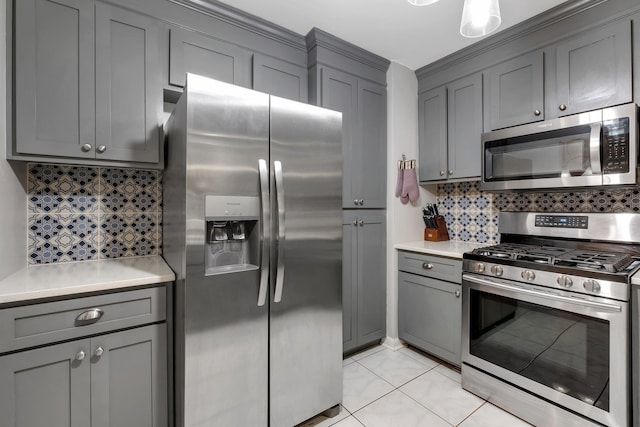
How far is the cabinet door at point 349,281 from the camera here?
7.50 feet

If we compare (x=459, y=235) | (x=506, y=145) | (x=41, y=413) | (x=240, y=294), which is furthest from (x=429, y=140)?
(x=41, y=413)

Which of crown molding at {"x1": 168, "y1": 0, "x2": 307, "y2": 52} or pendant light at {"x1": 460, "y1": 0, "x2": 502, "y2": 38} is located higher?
crown molding at {"x1": 168, "y1": 0, "x2": 307, "y2": 52}

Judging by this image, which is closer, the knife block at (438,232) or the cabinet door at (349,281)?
the cabinet door at (349,281)

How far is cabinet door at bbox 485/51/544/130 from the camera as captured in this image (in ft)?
6.54

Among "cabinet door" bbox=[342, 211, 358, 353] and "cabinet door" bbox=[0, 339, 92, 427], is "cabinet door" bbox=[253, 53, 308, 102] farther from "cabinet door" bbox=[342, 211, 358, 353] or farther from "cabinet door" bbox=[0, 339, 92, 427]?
"cabinet door" bbox=[0, 339, 92, 427]

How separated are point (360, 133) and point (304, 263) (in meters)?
1.28

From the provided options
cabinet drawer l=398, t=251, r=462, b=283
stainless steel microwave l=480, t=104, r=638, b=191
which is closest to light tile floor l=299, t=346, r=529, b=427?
cabinet drawer l=398, t=251, r=462, b=283

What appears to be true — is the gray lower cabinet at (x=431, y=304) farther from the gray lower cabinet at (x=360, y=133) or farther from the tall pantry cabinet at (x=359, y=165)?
the gray lower cabinet at (x=360, y=133)

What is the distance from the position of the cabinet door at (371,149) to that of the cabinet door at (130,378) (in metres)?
1.65

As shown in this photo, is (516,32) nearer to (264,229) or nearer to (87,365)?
(264,229)

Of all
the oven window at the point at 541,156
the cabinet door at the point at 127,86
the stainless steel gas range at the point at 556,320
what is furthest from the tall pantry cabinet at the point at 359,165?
the cabinet door at the point at 127,86

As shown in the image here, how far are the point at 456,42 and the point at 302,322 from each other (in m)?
2.34

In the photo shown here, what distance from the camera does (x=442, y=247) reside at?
7.80 feet

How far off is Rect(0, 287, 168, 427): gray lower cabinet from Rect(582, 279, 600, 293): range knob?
2.07 metres
